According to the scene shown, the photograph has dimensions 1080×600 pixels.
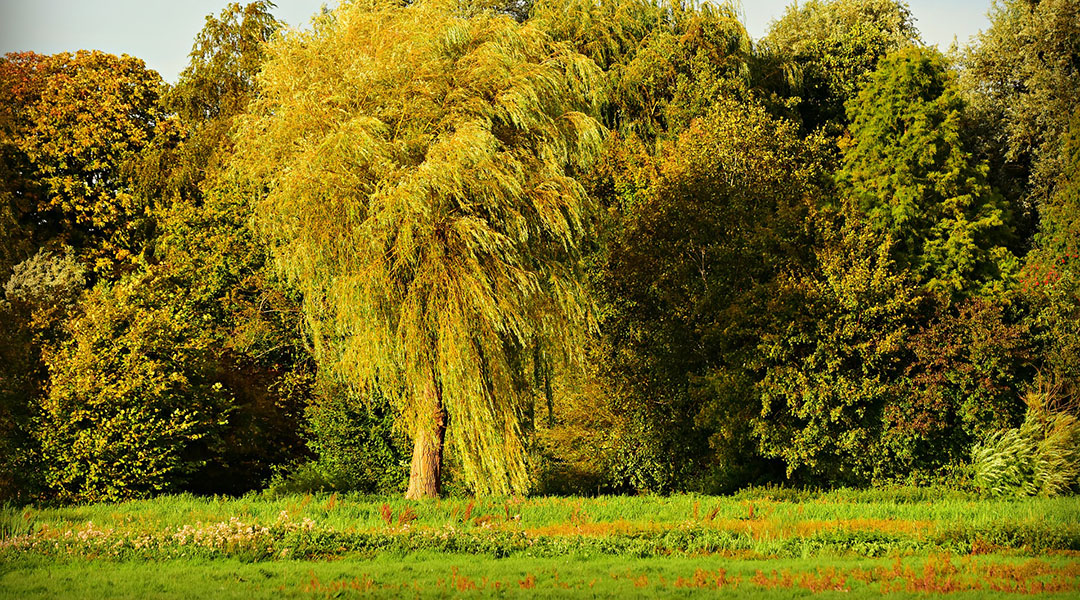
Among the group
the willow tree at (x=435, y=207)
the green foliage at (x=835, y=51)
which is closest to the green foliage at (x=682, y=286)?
the willow tree at (x=435, y=207)

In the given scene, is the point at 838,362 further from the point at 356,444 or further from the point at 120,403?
the point at 120,403

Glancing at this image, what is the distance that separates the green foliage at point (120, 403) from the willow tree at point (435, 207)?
9.87 ft

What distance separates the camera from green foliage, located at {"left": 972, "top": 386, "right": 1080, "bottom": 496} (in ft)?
58.9

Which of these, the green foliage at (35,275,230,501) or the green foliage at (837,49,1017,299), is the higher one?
the green foliage at (837,49,1017,299)

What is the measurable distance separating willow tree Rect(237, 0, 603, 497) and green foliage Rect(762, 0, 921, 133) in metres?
16.2

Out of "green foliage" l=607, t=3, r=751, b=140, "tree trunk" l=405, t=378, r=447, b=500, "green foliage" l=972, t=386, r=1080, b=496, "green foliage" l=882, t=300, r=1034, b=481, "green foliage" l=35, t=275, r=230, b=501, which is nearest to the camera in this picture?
"green foliage" l=35, t=275, r=230, b=501

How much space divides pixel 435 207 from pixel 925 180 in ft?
58.9

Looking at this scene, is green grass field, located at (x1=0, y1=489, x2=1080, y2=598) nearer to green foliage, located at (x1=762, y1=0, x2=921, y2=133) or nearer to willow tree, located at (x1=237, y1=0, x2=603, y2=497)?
willow tree, located at (x1=237, y1=0, x2=603, y2=497)

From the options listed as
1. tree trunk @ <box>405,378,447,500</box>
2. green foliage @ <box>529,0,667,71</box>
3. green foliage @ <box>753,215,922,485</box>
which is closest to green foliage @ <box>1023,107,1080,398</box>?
green foliage @ <box>753,215,922,485</box>

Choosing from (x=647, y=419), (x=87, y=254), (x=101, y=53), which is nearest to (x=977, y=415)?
(x=647, y=419)

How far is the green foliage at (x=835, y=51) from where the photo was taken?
31.6 metres

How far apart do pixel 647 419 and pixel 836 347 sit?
14.5ft

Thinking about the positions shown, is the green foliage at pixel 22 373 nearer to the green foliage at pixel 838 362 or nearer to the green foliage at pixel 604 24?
the green foliage at pixel 838 362

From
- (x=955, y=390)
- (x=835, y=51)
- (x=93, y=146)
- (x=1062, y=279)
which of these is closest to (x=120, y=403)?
(x=93, y=146)
